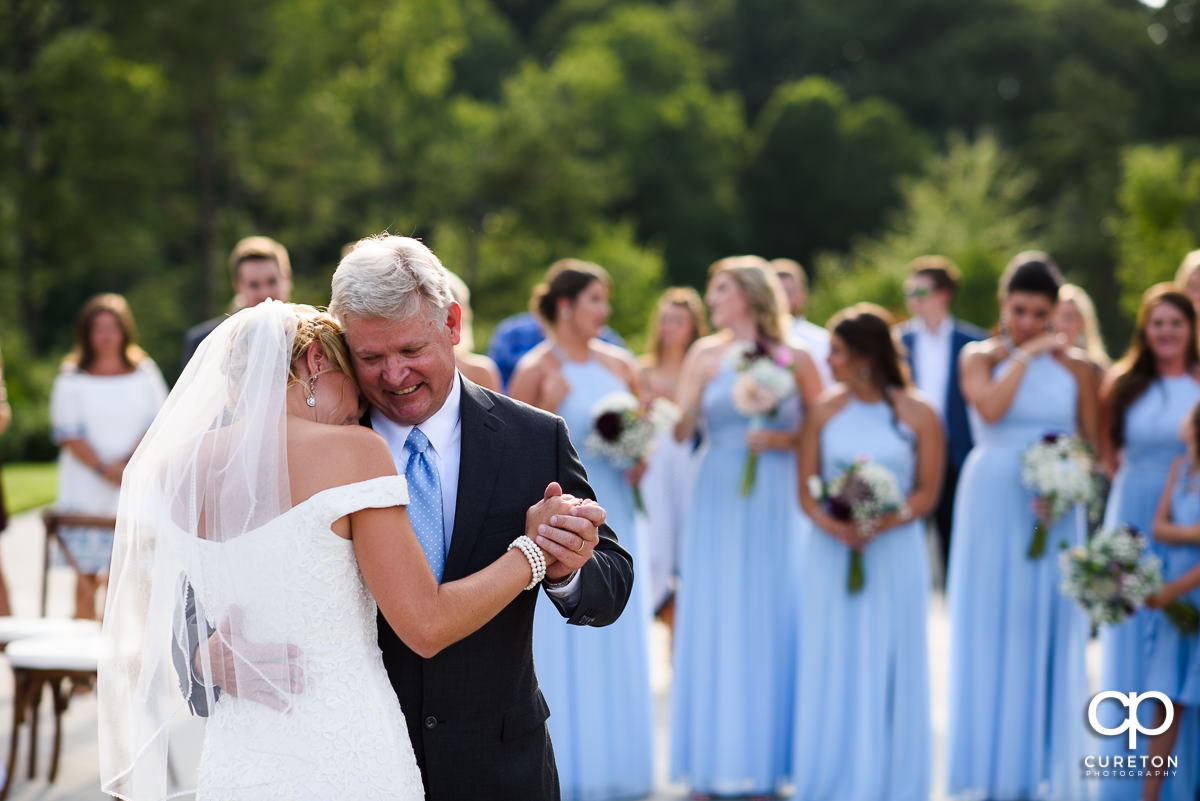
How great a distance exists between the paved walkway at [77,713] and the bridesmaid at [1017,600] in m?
0.43

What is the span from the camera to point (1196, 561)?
5918mm

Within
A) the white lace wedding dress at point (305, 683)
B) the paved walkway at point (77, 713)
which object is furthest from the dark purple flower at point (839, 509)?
the white lace wedding dress at point (305, 683)

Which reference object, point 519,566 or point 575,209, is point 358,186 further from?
point 519,566

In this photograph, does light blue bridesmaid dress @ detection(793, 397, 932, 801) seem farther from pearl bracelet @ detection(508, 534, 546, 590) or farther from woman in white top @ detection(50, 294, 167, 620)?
woman in white top @ detection(50, 294, 167, 620)

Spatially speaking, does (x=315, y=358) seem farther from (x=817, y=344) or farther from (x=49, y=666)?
(x=817, y=344)

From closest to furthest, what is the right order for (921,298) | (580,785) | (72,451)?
(580,785) < (72,451) < (921,298)

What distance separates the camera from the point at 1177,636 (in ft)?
19.5

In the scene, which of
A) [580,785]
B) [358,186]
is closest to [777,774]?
[580,785]

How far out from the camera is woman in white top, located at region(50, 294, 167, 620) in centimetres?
807

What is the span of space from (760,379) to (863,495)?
32.7 inches

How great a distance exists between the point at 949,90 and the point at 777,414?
4840 centimetres

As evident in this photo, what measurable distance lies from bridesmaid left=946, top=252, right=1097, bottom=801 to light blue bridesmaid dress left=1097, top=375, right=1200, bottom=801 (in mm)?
147

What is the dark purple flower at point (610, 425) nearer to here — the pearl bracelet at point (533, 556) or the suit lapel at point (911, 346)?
the suit lapel at point (911, 346)

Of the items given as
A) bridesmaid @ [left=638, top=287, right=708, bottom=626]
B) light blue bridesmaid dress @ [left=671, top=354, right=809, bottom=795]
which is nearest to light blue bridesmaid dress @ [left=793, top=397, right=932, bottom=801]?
→ light blue bridesmaid dress @ [left=671, top=354, right=809, bottom=795]
